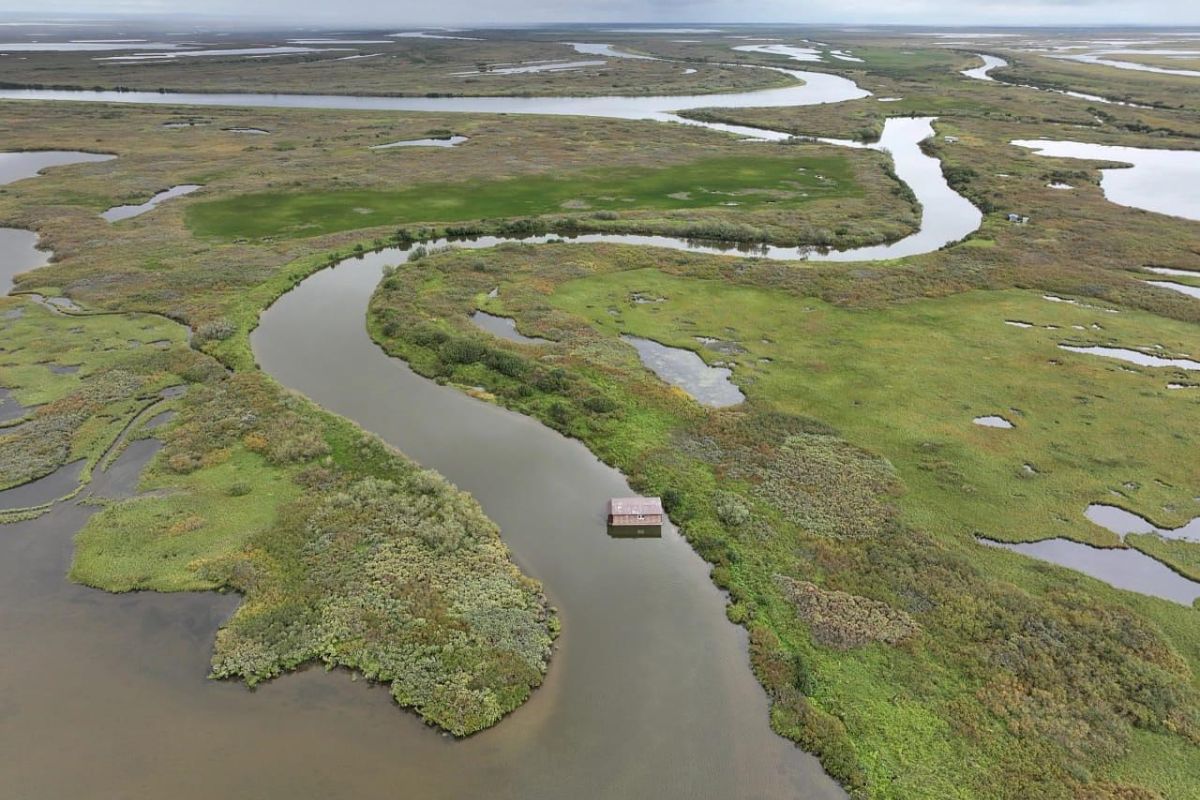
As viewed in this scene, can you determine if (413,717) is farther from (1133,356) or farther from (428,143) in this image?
(428,143)

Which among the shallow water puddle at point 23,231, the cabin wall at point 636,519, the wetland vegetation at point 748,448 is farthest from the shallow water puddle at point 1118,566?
the shallow water puddle at point 23,231

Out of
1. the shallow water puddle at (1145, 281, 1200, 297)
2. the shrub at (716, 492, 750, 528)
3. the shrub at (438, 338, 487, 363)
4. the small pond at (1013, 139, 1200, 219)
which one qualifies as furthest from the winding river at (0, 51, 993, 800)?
the small pond at (1013, 139, 1200, 219)

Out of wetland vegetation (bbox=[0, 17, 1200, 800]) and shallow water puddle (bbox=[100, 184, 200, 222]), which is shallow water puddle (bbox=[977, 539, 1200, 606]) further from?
shallow water puddle (bbox=[100, 184, 200, 222])

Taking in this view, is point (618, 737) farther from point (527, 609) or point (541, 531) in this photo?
point (541, 531)

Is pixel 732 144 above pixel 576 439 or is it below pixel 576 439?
above

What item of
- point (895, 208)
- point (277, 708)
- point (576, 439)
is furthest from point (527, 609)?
point (895, 208)

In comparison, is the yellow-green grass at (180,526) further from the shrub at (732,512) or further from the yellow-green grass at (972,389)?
the yellow-green grass at (972,389)

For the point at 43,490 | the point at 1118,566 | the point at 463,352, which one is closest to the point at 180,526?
the point at 43,490
